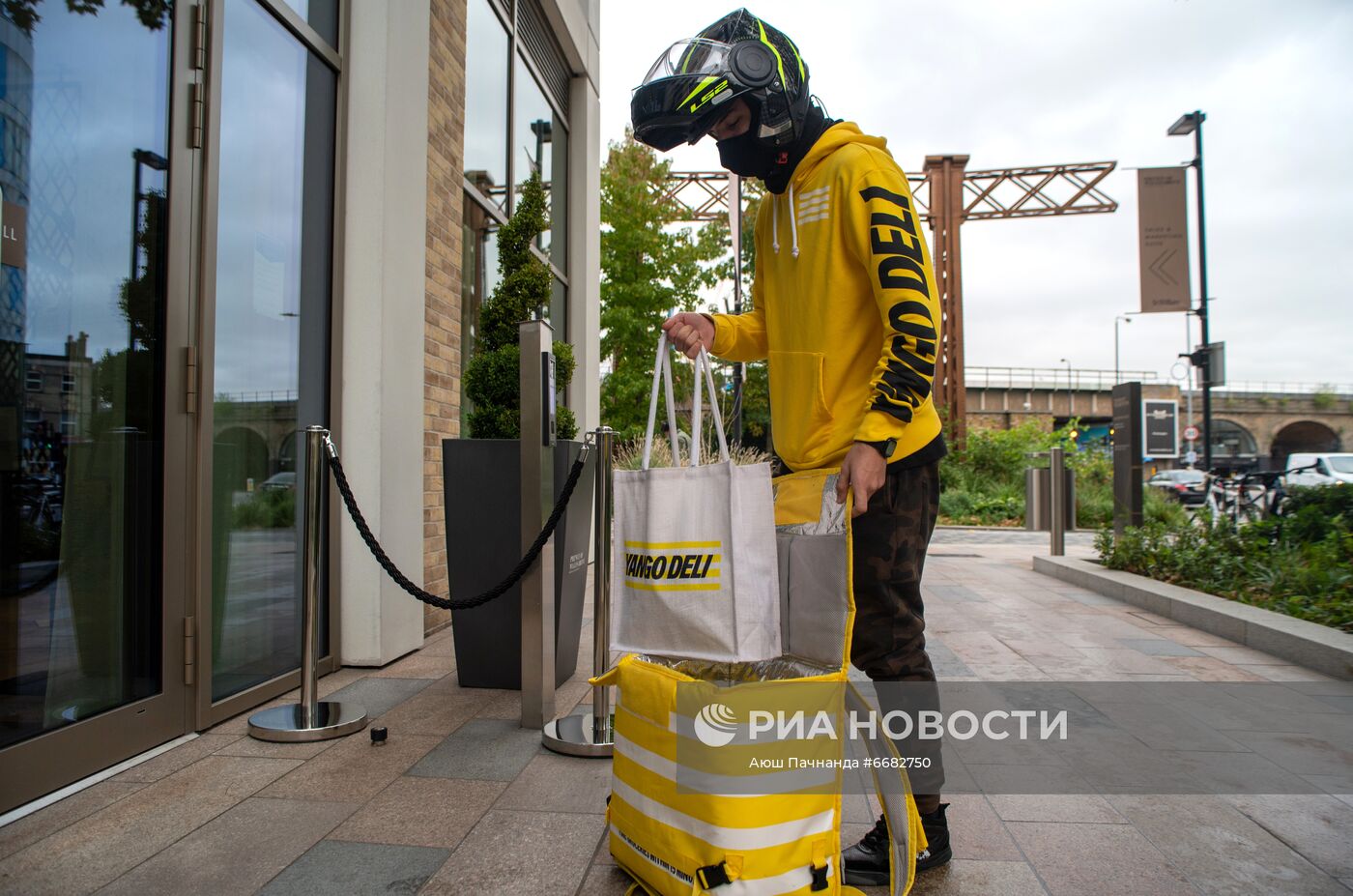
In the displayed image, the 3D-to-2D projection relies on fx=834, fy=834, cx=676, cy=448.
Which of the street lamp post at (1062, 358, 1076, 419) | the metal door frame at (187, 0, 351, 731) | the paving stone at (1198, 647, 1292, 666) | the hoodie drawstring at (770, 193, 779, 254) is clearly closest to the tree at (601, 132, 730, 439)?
the paving stone at (1198, 647, 1292, 666)

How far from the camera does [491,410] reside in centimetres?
417

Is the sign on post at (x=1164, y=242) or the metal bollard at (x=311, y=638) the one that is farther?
the sign on post at (x=1164, y=242)

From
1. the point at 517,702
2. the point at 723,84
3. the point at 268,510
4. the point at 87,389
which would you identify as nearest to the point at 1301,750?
the point at 517,702

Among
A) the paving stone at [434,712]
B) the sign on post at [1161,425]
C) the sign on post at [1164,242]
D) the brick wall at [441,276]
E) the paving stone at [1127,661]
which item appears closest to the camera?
the paving stone at [434,712]

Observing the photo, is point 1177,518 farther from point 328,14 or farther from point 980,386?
point 980,386

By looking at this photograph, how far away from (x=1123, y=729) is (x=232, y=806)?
3.46m

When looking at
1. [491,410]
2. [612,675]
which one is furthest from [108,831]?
[491,410]

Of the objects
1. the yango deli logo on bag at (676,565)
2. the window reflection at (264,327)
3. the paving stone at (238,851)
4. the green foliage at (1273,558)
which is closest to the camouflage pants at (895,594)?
the yango deli logo on bag at (676,565)

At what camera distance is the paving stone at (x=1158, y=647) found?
5246 mm

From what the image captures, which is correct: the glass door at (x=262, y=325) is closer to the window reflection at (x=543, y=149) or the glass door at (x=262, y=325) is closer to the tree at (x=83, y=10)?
the tree at (x=83, y=10)

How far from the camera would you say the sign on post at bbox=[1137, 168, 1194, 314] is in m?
12.9

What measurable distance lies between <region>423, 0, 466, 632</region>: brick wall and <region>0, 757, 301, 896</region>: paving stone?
210cm

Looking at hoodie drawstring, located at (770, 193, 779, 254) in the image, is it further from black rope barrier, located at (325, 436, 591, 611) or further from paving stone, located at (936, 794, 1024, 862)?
paving stone, located at (936, 794, 1024, 862)

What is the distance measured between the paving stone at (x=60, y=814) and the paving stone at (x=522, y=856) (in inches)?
46.9
